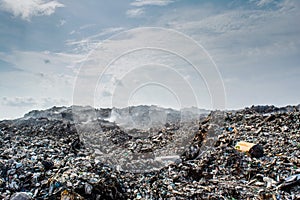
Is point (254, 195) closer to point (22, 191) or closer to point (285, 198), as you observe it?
point (285, 198)

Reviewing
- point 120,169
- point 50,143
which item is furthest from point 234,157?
point 50,143

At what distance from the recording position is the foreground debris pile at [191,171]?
15.4ft

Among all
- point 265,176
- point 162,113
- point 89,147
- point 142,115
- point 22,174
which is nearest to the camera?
point 22,174

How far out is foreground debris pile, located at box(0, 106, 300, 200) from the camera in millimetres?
4684

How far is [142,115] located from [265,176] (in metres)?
12.1

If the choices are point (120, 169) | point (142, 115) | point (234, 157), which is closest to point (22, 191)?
point (120, 169)

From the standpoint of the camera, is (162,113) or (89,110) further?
(162,113)

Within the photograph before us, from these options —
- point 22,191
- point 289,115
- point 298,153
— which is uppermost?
point 289,115

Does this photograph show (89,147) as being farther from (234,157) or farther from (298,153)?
(298,153)

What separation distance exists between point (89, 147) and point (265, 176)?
590cm

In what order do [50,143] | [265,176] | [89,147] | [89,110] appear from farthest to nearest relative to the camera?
[89,110]
[89,147]
[50,143]
[265,176]

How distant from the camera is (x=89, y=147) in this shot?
916 centimetres

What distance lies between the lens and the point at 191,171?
6.13 meters

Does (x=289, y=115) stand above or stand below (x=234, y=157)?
above
